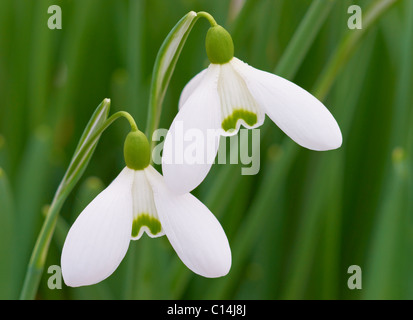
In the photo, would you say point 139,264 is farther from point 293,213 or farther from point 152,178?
point 293,213

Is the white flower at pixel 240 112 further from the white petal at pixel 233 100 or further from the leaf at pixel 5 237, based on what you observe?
the leaf at pixel 5 237

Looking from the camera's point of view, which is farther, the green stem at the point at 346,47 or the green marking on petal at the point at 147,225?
the green stem at the point at 346,47

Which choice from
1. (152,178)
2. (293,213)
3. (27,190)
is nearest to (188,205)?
(152,178)

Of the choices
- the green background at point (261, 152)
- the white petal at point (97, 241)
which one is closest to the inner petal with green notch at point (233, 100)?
→ the white petal at point (97, 241)

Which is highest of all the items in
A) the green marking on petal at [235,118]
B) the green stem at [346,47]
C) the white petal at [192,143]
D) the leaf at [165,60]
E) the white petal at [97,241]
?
the green stem at [346,47]

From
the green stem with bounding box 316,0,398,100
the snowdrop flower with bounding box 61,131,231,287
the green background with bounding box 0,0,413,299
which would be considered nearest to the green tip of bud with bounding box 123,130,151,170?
the snowdrop flower with bounding box 61,131,231,287

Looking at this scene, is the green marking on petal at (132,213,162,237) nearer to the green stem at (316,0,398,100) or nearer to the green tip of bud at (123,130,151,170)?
the green tip of bud at (123,130,151,170)

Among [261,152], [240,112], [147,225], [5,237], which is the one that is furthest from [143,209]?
[261,152]
